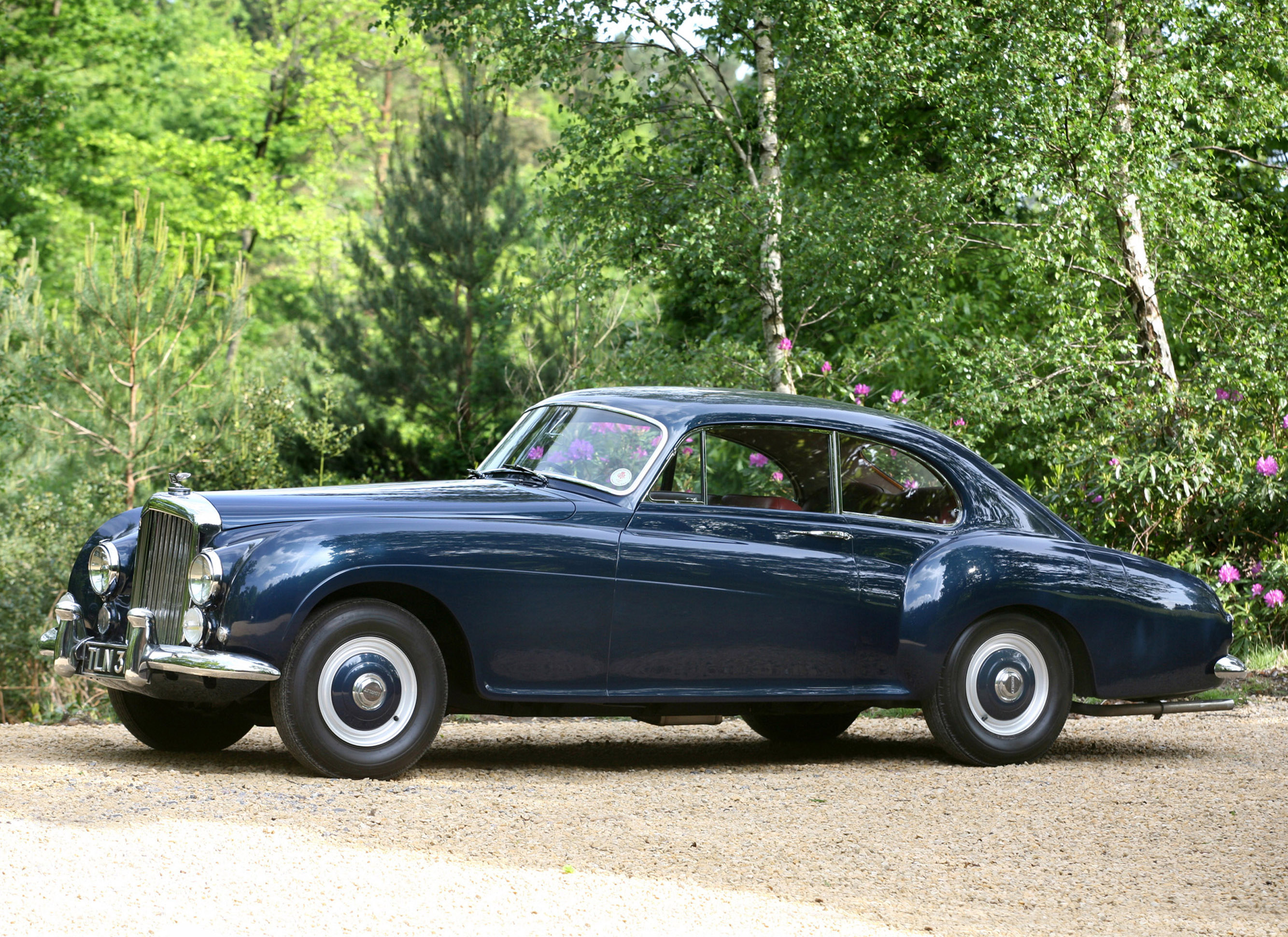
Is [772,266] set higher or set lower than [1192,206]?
lower

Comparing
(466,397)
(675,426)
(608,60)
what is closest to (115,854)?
(675,426)

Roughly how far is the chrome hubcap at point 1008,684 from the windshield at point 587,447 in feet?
6.53

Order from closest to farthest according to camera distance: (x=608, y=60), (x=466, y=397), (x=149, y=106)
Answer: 1. (x=608, y=60)
2. (x=466, y=397)
3. (x=149, y=106)

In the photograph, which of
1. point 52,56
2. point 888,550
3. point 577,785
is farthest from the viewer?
point 52,56

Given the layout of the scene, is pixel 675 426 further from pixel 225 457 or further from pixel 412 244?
pixel 412 244

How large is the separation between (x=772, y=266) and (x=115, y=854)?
908 centimetres

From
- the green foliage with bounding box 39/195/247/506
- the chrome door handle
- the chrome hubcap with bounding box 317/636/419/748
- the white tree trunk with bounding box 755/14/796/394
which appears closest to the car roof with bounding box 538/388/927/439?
the chrome door handle

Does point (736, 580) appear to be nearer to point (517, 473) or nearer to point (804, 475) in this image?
point (804, 475)

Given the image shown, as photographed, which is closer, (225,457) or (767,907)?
(767,907)

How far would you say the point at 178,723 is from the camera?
21.5 ft

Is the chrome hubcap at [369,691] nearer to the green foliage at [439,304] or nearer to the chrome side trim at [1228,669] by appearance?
the chrome side trim at [1228,669]

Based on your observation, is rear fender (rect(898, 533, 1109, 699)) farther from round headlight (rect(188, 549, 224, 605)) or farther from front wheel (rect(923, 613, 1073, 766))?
round headlight (rect(188, 549, 224, 605))

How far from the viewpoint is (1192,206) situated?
12.7m

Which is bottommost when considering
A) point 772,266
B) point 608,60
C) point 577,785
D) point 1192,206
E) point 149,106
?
point 577,785
